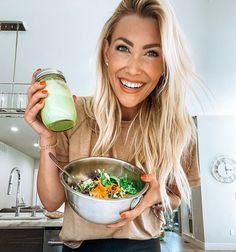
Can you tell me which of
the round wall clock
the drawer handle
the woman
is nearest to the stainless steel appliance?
the drawer handle

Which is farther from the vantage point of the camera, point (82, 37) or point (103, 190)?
point (82, 37)

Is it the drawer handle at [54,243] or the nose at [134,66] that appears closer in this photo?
the nose at [134,66]

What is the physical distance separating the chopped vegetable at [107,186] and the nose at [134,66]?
27cm

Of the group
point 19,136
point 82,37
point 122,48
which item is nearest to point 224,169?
point 19,136

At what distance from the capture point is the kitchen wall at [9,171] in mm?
4072

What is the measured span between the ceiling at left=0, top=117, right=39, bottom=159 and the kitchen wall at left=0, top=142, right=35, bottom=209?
3.6 inches

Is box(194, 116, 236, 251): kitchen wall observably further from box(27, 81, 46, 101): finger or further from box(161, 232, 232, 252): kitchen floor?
box(27, 81, 46, 101): finger

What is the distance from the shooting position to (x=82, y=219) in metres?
0.69

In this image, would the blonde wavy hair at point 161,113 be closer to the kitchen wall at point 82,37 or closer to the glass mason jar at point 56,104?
the glass mason jar at point 56,104

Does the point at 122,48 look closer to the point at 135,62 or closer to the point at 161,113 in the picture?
the point at 135,62

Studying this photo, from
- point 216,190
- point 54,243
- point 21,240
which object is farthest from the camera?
point 216,190

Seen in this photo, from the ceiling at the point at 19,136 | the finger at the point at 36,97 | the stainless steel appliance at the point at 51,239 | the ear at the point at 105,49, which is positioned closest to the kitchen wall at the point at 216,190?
the ceiling at the point at 19,136

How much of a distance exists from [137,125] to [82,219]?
0.30 metres

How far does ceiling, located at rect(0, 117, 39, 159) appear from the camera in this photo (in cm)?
451
